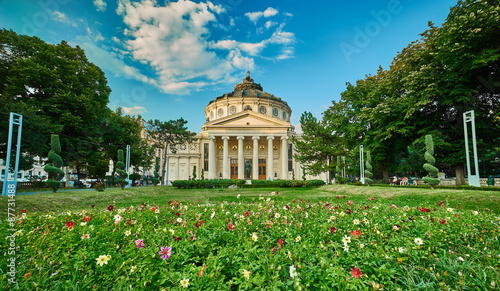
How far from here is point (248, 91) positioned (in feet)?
186

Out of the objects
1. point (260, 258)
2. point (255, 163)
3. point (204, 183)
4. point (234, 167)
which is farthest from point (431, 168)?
point (234, 167)

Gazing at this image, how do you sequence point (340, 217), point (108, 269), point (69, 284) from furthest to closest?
point (340, 217) < point (108, 269) < point (69, 284)

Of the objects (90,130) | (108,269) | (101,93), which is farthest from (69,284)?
(101,93)

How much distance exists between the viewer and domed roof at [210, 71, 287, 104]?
55250 millimetres

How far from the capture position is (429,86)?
52.8ft

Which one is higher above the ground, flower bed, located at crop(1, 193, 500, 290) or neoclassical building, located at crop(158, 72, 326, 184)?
neoclassical building, located at crop(158, 72, 326, 184)

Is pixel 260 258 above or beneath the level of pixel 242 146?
beneath

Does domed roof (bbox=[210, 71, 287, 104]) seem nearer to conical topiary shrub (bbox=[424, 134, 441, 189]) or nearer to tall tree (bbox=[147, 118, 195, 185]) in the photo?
tall tree (bbox=[147, 118, 195, 185])

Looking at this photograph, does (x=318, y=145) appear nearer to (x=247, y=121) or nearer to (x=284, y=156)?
(x=284, y=156)

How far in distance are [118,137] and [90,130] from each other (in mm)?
4440

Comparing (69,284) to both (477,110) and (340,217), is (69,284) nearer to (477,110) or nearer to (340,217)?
(340,217)

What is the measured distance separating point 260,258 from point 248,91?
185ft

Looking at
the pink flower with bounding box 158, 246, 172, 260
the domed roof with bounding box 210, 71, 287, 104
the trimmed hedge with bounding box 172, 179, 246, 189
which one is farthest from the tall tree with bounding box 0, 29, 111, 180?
the domed roof with bounding box 210, 71, 287, 104

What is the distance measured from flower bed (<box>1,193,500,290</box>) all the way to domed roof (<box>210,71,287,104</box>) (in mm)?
52473
